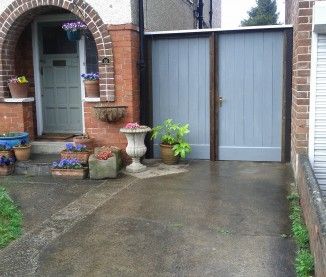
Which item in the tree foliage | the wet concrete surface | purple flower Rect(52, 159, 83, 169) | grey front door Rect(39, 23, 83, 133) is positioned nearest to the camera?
the wet concrete surface

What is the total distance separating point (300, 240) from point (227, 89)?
421 cm

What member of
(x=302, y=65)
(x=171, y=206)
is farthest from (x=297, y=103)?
(x=171, y=206)

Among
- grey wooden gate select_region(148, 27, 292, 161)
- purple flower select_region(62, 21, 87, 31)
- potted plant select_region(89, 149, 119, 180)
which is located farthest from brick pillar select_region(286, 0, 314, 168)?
purple flower select_region(62, 21, 87, 31)

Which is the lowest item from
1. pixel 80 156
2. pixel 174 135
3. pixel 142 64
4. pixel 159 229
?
pixel 159 229

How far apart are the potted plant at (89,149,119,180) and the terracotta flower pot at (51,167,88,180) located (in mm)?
130

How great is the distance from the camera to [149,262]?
3965 mm

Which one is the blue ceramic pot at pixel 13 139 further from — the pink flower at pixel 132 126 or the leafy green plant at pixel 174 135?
the leafy green plant at pixel 174 135

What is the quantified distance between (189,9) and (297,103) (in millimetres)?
7875

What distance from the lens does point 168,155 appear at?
26.0 ft

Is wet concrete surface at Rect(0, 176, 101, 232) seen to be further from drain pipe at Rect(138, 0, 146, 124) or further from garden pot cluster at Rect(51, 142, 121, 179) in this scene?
drain pipe at Rect(138, 0, 146, 124)

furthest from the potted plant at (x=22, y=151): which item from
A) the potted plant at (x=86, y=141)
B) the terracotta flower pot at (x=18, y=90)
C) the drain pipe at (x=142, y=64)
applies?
the drain pipe at (x=142, y=64)

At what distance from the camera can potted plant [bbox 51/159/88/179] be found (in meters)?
7.12

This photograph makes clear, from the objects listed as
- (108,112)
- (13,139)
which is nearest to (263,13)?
(108,112)

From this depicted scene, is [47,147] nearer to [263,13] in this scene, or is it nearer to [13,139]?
[13,139]
